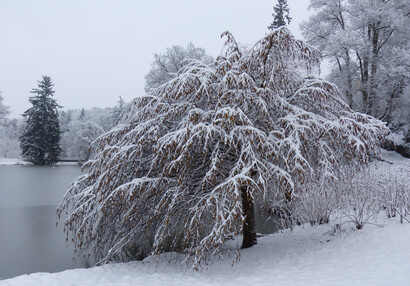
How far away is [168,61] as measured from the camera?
69.4ft

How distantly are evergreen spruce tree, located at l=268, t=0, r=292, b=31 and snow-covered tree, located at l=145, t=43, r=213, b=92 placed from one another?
18.4ft

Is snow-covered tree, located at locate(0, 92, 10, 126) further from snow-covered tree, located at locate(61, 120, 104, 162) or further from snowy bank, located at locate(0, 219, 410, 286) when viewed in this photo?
snowy bank, located at locate(0, 219, 410, 286)

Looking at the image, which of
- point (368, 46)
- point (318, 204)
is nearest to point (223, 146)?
point (318, 204)

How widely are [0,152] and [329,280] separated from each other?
172 ft

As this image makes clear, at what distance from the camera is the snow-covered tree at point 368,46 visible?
46.8 feet

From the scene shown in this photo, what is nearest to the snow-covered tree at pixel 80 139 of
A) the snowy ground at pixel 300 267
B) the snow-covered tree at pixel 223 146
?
the snow-covered tree at pixel 223 146

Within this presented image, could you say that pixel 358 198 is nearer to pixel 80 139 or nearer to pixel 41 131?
pixel 41 131

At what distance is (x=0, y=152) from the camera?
1772 inches

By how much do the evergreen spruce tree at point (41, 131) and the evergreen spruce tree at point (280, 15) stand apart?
25.7 meters

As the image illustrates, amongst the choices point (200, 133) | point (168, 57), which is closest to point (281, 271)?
point (200, 133)

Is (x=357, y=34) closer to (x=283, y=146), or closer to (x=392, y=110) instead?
(x=392, y=110)

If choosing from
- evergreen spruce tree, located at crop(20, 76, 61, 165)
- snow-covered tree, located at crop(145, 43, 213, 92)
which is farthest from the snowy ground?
evergreen spruce tree, located at crop(20, 76, 61, 165)

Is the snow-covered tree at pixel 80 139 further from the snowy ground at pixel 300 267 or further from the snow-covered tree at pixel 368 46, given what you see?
the snowy ground at pixel 300 267

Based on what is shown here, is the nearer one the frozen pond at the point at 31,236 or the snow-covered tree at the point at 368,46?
the frozen pond at the point at 31,236
